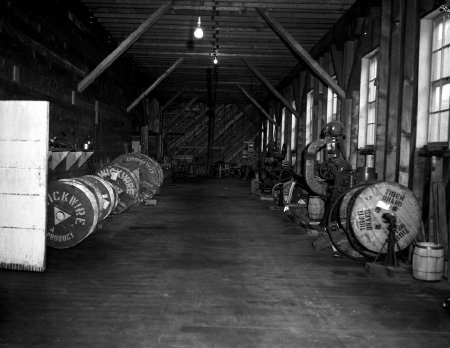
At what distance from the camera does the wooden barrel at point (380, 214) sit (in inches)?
267

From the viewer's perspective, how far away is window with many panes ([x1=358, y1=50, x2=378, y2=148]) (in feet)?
34.1

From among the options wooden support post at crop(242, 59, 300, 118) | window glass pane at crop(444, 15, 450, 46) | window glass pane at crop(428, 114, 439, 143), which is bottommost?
window glass pane at crop(428, 114, 439, 143)

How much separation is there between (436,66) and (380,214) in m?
2.38

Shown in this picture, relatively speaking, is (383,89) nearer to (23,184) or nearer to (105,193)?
(105,193)

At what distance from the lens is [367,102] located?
10719mm

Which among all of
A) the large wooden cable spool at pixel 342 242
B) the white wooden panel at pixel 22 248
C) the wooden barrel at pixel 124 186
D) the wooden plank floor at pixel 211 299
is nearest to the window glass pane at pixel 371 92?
the large wooden cable spool at pixel 342 242

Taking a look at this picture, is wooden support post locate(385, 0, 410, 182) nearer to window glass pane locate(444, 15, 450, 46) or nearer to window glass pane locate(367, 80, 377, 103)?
window glass pane locate(444, 15, 450, 46)

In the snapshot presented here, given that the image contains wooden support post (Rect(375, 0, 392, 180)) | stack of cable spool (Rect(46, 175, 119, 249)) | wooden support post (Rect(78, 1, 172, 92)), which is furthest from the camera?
wooden support post (Rect(78, 1, 172, 92))

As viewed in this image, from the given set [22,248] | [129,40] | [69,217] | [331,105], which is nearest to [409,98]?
[69,217]

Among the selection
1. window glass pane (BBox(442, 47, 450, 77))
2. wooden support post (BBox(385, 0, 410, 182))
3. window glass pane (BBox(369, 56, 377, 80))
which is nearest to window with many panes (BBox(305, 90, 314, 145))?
window glass pane (BBox(369, 56, 377, 80))

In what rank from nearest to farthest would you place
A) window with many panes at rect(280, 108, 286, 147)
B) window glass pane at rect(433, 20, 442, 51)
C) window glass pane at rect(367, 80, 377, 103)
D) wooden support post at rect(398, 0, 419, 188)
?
window glass pane at rect(433, 20, 442, 51) → wooden support post at rect(398, 0, 419, 188) → window glass pane at rect(367, 80, 377, 103) → window with many panes at rect(280, 108, 286, 147)

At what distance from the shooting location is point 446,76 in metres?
7.14

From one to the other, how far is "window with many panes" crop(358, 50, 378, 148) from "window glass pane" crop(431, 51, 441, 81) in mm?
2664

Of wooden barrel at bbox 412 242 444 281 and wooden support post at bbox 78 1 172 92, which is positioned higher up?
wooden support post at bbox 78 1 172 92
